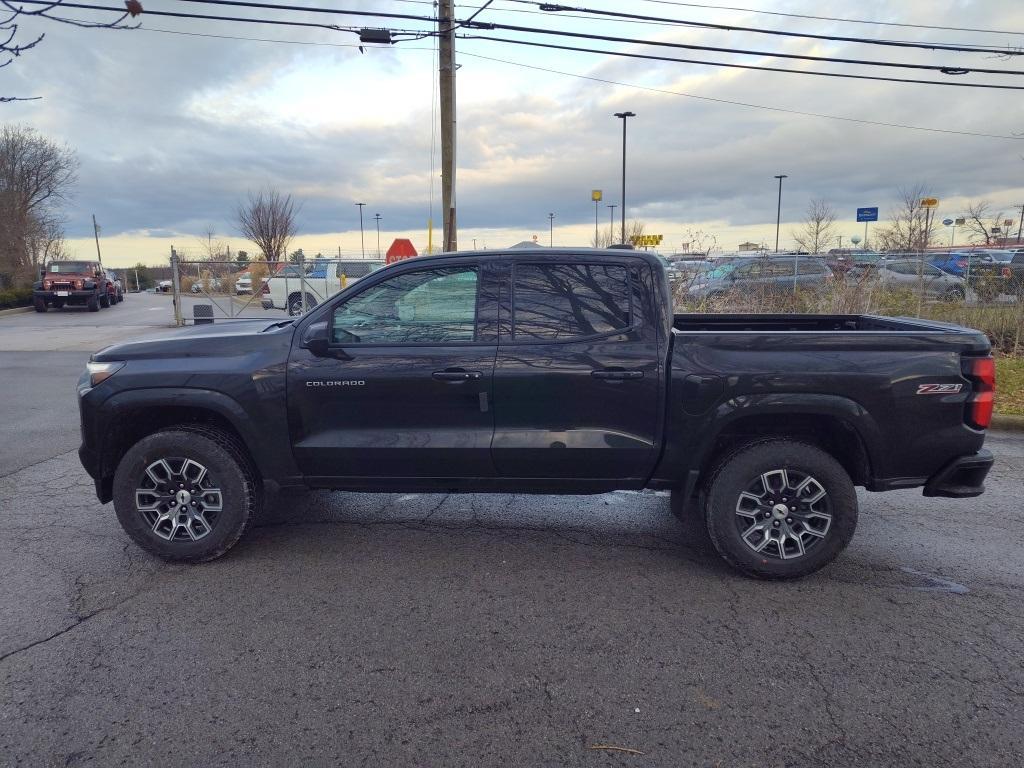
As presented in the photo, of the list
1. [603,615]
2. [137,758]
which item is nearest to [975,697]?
[603,615]

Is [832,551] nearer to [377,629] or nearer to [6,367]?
[377,629]

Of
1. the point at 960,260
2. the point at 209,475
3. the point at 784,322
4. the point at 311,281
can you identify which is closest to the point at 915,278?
the point at 960,260

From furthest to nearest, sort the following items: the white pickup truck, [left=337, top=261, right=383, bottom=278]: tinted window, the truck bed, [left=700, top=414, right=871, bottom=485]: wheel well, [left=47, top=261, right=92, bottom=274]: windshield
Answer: [left=47, top=261, right=92, bottom=274]: windshield → the white pickup truck → [left=337, top=261, right=383, bottom=278]: tinted window → the truck bed → [left=700, top=414, right=871, bottom=485]: wheel well

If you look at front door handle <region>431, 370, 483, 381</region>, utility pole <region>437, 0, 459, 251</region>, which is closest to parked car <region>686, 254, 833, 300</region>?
utility pole <region>437, 0, 459, 251</region>

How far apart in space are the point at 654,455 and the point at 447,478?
1.24 meters

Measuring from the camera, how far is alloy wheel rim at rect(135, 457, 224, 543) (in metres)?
4.20

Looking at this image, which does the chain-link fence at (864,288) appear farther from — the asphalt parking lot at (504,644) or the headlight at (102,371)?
the headlight at (102,371)

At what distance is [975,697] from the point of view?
9.59ft

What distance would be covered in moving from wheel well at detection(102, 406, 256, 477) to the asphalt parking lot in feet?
2.10

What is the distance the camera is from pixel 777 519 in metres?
3.98

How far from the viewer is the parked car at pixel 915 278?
13.1 metres

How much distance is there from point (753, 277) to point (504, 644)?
42.7 ft

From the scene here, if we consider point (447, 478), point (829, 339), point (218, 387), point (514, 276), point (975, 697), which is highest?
point (514, 276)

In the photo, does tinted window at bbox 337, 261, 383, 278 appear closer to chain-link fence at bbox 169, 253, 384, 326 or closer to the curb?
chain-link fence at bbox 169, 253, 384, 326
